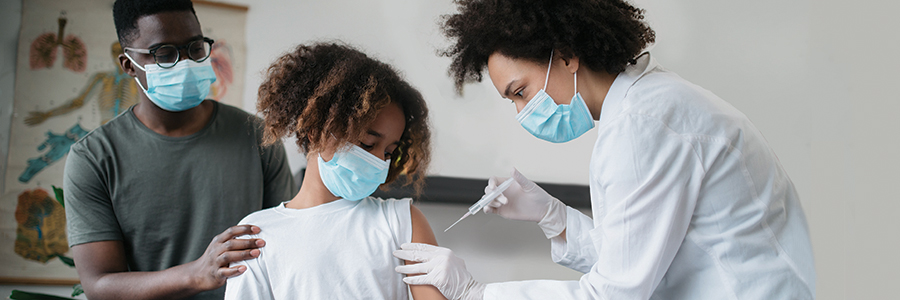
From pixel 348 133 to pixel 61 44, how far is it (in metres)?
1.76

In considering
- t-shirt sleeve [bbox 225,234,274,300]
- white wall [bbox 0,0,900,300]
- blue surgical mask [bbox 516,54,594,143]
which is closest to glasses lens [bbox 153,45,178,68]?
t-shirt sleeve [bbox 225,234,274,300]

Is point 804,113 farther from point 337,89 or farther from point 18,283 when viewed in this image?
point 18,283

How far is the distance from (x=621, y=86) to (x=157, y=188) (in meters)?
1.31

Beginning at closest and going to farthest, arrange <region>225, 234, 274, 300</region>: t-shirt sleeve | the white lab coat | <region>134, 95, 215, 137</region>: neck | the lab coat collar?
1. the white lab coat
2. the lab coat collar
3. <region>225, 234, 274, 300</region>: t-shirt sleeve
4. <region>134, 95, 215, 137</region>: neck

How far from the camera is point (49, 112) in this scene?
2.14m

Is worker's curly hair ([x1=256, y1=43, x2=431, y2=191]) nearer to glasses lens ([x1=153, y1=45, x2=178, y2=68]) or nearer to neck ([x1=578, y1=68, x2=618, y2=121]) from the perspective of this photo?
glasses lens ([x1=153, y1=45, x2=178, y2=68])

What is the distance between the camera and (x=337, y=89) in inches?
46.2

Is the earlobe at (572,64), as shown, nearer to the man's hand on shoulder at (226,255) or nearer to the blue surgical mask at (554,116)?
the blue surgical mask at (554,116)

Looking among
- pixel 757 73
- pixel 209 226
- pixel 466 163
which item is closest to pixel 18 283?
pixel 209 226

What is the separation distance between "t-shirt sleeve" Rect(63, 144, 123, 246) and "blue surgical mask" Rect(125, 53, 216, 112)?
259 mm

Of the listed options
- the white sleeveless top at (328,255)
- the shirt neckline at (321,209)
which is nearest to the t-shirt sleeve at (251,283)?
the white sleeveless top at (328,255)

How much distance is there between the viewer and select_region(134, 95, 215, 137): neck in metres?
1.51

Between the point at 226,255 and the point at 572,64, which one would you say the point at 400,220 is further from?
the point at 572,64

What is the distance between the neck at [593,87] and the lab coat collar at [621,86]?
3 centimetres
